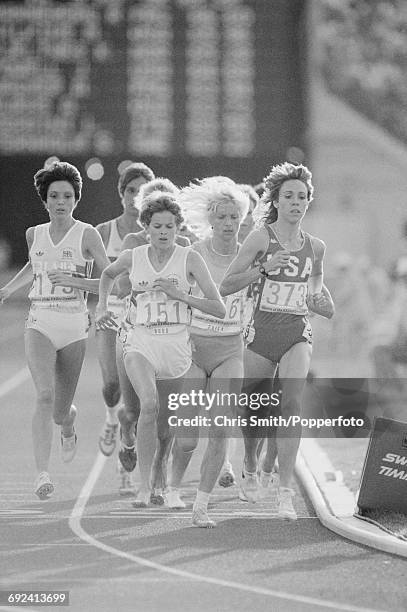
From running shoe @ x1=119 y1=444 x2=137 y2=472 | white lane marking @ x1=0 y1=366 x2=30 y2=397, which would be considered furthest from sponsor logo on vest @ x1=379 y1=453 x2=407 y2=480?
white lane marking @ x1=0 y1=366 x2=30 y2=397

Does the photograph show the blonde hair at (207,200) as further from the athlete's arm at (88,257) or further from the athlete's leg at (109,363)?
the athlete's leg at (109,363)

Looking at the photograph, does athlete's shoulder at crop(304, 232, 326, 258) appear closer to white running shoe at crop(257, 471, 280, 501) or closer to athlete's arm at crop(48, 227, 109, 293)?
athlete's arm at crop(48, 227, 109, 293)

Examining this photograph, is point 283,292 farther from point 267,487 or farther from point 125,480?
point 125,480

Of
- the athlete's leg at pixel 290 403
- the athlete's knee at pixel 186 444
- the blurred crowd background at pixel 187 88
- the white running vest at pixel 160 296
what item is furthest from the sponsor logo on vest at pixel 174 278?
the blurred crowd background at pixel 187 88

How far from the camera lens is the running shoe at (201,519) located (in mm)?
9109

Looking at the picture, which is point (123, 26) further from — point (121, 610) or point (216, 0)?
point (121, 610)

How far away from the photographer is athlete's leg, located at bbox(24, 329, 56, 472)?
31.4ft

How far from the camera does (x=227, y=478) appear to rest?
10.8m

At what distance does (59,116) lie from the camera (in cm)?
2291

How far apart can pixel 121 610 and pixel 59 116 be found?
16.6 metres

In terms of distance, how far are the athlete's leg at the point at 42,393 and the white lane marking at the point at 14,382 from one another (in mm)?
8123

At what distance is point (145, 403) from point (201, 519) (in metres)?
0.70

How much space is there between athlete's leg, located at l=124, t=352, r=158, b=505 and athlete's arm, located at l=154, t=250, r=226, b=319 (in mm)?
434

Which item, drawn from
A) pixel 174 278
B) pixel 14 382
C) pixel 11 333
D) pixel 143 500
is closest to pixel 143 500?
pixel 143 500
